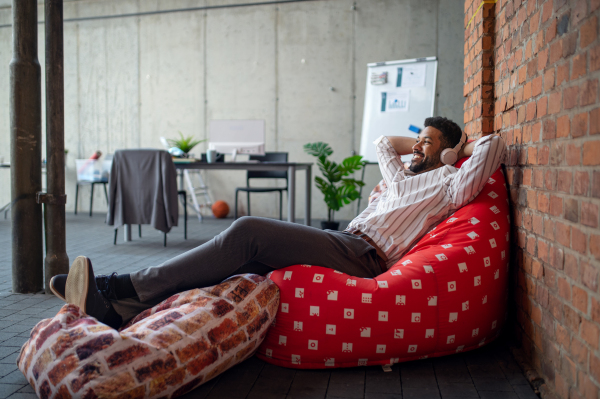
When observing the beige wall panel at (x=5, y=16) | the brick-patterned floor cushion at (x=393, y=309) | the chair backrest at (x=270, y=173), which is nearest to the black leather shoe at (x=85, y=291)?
the brick-patterned floor cushion at (x=393, y=309)

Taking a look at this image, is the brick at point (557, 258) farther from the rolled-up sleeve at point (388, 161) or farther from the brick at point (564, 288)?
the rolled-up sleeve at point (388, 161)

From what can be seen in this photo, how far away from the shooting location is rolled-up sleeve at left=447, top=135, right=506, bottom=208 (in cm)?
172

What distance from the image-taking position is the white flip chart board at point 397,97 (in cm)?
534

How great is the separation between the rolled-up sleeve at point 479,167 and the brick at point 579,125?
0.51m

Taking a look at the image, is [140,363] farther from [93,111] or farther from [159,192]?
[93,111]

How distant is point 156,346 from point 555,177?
128cm

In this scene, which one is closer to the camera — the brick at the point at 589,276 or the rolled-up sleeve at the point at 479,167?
the brick at the point at 589,276

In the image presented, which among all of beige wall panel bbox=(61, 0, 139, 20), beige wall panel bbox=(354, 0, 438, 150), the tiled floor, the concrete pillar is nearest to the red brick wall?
the tiled floor

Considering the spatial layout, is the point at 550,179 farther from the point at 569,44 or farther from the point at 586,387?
the point at 586,387

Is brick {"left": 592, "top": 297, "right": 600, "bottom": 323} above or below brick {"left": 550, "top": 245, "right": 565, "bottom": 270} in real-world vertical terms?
below

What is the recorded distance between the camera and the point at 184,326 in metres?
1.37

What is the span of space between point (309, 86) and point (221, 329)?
16.6 ft

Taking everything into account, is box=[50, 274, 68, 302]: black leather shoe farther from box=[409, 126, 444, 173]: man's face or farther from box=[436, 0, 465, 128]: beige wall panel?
box=[436, 0, 465, 128]: beige wall panel

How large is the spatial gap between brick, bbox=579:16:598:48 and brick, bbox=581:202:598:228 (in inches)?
15.9
